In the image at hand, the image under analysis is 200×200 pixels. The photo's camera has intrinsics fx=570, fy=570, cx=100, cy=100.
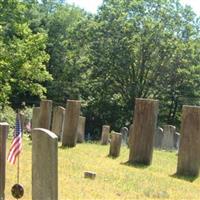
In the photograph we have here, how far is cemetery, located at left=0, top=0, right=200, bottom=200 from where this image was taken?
34.9 feet

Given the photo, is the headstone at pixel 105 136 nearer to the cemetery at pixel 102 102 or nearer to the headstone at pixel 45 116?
the cemetery at pixel 102 102

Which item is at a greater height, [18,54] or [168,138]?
[18,54]

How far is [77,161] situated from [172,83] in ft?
102

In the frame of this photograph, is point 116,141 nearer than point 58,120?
Yes

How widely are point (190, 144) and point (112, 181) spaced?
271 centimetres

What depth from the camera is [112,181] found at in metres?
11.6

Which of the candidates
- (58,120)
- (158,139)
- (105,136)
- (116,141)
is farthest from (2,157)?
(158,139)

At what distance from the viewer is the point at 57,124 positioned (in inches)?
942

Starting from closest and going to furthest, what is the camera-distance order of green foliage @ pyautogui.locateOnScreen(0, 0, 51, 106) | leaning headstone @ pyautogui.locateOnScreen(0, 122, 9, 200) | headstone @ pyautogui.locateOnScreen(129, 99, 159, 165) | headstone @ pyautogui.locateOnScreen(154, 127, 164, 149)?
leaning headstone @ pyautogui.locateOnScreen(0, 122, 9, 200), headstone @ pyautogui.locateOnScreen(129, 99, 159, 165), green foliage @ pyautogui.locateOnScreen(0, 0, 51, 106), headstone @ pyautogui.locateOnScreen(154, 127, 164, 149)

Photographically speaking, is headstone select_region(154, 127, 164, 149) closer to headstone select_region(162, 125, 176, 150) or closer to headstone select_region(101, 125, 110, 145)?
headstone select_region(162, 125, 176, 150)

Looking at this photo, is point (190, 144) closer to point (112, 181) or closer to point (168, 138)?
point (112, 181)

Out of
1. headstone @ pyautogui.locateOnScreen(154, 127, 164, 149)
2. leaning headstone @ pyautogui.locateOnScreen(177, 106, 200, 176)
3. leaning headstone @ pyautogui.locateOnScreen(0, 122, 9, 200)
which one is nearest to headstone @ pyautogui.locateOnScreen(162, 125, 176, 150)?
headstone @ pyautogui.locateOnScreen(154, 127, 164, 149)

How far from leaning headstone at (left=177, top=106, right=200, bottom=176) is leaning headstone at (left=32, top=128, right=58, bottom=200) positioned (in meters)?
7.56

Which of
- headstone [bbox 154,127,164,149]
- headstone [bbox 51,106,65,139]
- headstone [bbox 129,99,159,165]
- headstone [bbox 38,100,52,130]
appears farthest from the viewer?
headstone [bbox 154,127,164,149]
